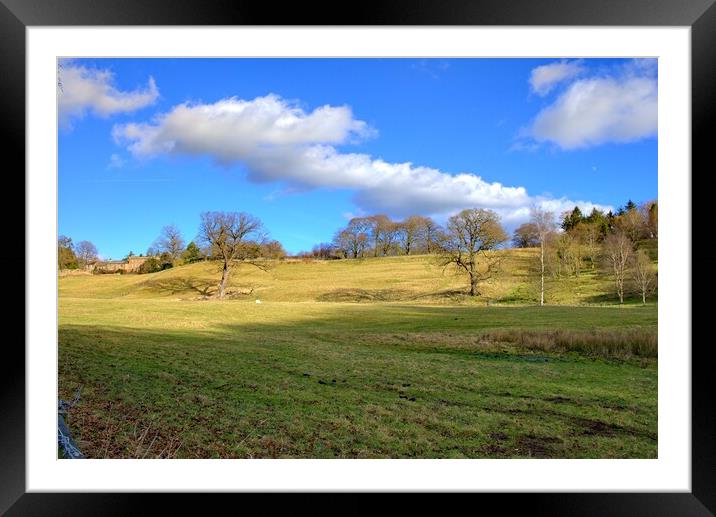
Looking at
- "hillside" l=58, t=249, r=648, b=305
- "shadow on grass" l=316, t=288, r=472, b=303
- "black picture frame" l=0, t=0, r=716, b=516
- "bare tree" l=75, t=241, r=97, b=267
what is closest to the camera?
"black picture frame" l=0, t=0, r=716, b=516

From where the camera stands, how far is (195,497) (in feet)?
4.64

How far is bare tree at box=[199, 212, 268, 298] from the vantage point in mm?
11984

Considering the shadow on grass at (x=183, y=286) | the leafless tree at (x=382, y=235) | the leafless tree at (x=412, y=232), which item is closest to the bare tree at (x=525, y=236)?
the leafless tree at (x=412, y=232)

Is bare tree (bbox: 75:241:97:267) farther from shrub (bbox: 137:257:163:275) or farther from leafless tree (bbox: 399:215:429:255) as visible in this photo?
leafless tree (bbox: 399:215:429:255)

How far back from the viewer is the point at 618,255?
9.77 m

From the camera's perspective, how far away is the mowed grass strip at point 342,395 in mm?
2750

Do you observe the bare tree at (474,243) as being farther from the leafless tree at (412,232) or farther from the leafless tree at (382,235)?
the leafless tree at (382,235)

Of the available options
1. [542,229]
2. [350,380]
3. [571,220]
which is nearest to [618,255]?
[571,220]

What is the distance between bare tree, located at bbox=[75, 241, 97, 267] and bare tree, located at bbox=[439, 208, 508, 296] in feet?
26.3

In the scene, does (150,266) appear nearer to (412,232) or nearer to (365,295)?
(365,295)

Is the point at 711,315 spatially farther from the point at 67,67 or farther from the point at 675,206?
the point at 67,67

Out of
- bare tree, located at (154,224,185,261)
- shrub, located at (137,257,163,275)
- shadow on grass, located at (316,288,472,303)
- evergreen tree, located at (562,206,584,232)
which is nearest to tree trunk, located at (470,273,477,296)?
shadow on grass, located at (316,288,472,303)

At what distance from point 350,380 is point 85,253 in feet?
18.4
